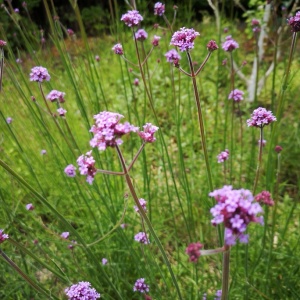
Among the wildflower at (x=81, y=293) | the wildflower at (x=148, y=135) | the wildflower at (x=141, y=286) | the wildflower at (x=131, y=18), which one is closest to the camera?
the wildflower at (x=148, y=135)

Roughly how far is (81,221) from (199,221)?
0.75 meters

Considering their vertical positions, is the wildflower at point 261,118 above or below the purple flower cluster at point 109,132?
below

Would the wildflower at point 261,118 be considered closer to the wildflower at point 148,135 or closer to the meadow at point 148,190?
the meadow at point 148,190

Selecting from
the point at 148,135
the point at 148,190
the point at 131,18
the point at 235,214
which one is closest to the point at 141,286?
the point at 148,190

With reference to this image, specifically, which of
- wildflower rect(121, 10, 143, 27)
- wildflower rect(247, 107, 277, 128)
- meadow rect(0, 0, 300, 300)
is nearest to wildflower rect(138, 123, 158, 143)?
meadow rect(0, 0, 300, 300)

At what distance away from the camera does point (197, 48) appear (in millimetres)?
4652

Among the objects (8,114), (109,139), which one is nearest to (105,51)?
(8,114)

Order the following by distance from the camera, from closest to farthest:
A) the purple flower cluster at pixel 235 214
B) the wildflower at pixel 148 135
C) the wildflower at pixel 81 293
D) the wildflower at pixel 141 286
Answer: the purple flower cluster at pixel 235 214 < the wildflower at pixel 148 135 < the wildflower at pixel 81 293 < the wildflower at pixel 141 286

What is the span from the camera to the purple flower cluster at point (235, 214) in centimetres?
58

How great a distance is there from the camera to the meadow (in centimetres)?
94

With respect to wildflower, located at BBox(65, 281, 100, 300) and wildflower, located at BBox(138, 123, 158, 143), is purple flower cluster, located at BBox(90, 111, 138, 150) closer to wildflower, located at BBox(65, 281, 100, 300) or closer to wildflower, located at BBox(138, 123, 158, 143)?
wildflower, located at BBox(138, 123, 158, 143)

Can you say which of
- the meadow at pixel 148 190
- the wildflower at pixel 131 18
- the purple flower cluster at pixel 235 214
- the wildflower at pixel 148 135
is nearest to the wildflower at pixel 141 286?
the meadow at pixel 148 190

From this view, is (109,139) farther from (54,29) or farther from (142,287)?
(142,287)

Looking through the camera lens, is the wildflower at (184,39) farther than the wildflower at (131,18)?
No
